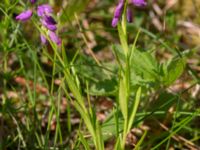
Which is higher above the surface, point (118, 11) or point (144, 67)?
point (118, 11)

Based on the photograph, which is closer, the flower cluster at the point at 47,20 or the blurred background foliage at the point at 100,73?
the flower cluster at the point at 47,20

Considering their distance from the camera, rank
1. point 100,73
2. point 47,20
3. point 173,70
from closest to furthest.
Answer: point 47,20 < point 173,70 < point 100,73

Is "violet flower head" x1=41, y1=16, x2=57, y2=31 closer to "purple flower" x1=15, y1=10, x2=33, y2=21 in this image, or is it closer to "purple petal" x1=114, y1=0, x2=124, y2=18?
"purple flower" x1=15, y1=10, x2=33, y2=21

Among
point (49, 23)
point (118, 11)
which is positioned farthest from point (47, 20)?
point (118, 11)

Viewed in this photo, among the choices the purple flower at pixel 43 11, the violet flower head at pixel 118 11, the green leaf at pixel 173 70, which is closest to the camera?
the violet flower head at pixel 118 11

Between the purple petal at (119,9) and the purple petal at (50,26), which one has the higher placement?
the purple petal at (119,9)

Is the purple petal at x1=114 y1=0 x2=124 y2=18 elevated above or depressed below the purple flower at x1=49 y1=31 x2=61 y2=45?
above

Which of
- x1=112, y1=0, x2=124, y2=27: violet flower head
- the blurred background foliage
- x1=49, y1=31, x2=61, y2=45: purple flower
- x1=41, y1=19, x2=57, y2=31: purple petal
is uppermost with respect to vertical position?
x1=112, y1=0, x2=124, y2=27: violet flower head

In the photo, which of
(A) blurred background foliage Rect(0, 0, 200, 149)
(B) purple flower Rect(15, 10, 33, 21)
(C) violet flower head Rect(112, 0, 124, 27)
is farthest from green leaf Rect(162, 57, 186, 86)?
(B) purple flower Rect(15, 10, 33, 21)

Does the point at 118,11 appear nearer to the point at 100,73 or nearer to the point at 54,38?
the point at 54,38

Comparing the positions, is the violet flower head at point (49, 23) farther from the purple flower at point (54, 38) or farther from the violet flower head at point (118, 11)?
the violet flower head at point (118, 11)

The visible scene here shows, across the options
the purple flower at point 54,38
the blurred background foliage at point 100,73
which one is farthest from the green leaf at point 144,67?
the purple flower at point 54,38

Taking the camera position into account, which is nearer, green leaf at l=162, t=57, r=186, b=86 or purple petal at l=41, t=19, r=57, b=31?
purple petal at l=41, t=19, r=57, b=31
